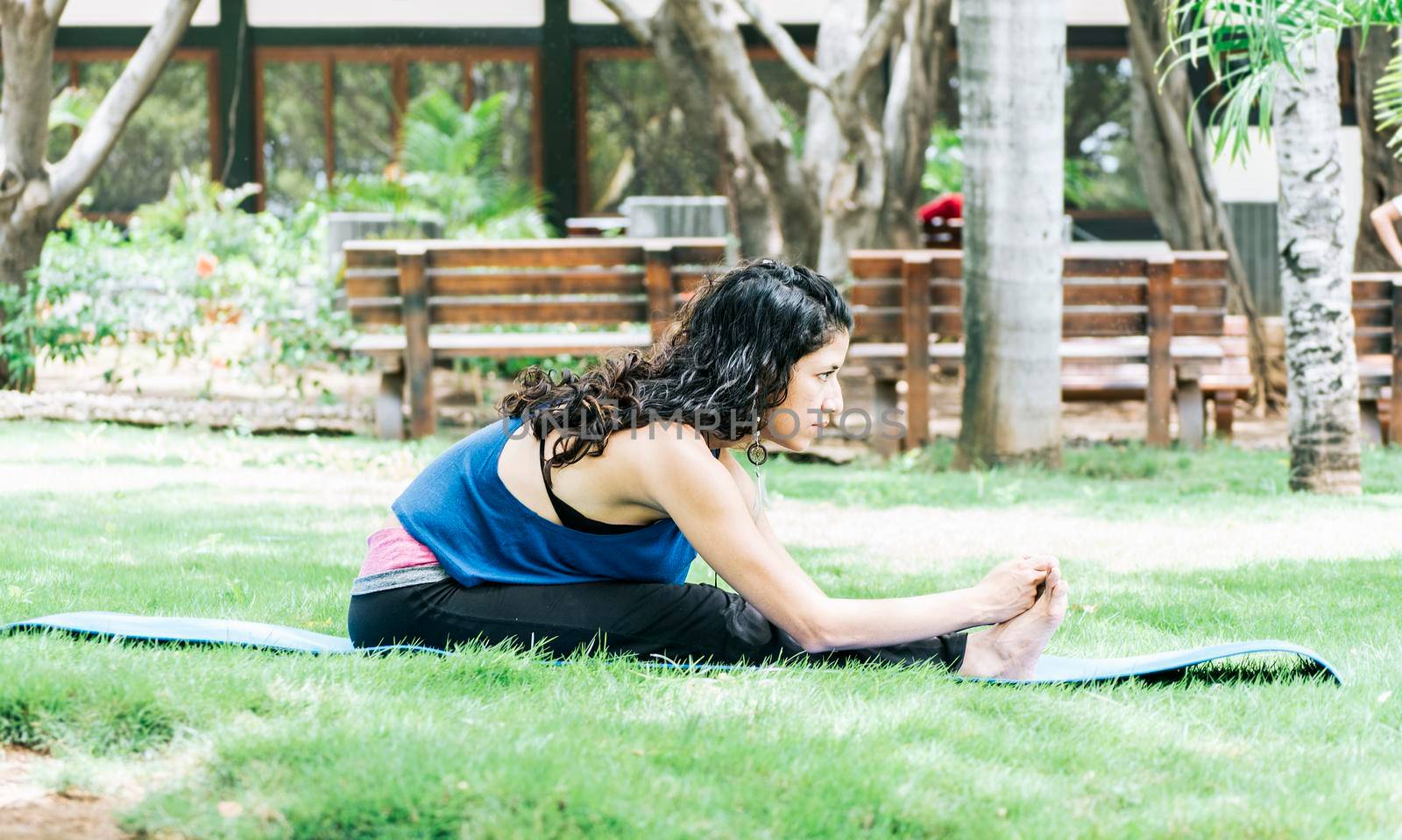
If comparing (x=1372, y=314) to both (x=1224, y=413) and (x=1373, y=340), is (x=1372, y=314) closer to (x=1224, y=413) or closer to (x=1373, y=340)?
(x=1373, y=340)

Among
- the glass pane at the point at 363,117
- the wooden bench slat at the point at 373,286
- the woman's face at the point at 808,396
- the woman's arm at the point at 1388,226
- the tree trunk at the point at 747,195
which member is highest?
the glass pane at the point at 363,117

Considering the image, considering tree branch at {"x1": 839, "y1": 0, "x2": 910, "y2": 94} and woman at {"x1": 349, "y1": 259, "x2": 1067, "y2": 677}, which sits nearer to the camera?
woman at {"x1": 349, "y1": 259, "x2": 1067, "y2": 677}

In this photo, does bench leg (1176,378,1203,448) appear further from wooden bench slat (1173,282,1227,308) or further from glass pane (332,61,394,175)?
glass pane (332,61,394,175)

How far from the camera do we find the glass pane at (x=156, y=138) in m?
17.8

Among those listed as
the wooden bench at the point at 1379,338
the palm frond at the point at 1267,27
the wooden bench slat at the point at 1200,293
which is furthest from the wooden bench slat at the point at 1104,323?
the palm frond at the point at 1267,27

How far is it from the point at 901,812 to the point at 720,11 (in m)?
7.88

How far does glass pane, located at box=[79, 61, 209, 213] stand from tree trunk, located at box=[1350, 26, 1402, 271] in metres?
12.0

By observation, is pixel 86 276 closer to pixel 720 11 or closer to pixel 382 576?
pixel 720 11

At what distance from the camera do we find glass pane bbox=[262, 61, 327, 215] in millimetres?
17656

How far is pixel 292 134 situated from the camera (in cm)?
1783

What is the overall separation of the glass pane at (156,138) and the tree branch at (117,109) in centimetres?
705

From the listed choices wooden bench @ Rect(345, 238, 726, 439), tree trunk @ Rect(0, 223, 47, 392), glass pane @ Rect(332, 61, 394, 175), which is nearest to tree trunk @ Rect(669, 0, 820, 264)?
wooden bench @ Rect(345, 238, 726, 439)

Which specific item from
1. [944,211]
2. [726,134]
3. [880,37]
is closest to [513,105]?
[944,211]

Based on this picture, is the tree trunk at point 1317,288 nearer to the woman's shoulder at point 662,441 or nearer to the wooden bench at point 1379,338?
the wooden bench at point 1379,338
